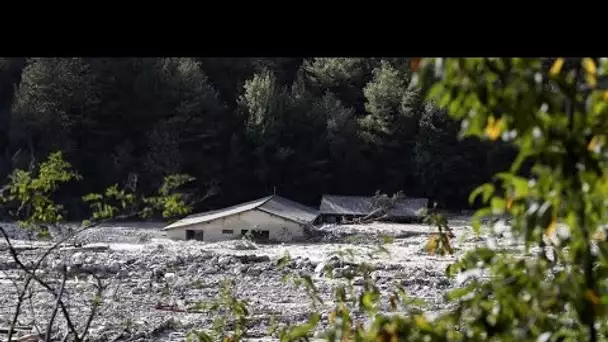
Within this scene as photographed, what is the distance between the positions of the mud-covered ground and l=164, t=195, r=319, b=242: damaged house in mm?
962

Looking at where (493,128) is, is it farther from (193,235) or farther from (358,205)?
(358,205)

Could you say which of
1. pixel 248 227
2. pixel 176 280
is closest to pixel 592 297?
pixel 176 280

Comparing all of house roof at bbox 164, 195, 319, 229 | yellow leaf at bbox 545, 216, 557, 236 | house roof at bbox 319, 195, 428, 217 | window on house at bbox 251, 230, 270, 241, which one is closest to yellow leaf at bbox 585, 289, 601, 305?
yellow leaf at bbox 545, 216, 557, 236

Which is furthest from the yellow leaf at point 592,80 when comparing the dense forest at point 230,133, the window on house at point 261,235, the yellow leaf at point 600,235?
the dense forest at point 230,133

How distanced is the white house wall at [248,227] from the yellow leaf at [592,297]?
15.5 metres

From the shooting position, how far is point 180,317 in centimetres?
834

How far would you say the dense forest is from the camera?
20797 mm

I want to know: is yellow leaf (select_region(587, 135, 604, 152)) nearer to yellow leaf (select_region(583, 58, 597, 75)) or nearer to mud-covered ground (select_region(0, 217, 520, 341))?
yellow leaf (select_region(583, 58, 597, 75))

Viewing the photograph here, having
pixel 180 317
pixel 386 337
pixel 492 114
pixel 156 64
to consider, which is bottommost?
pixel 180 317

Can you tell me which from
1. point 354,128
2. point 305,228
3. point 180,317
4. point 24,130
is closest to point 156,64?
point 24,130
